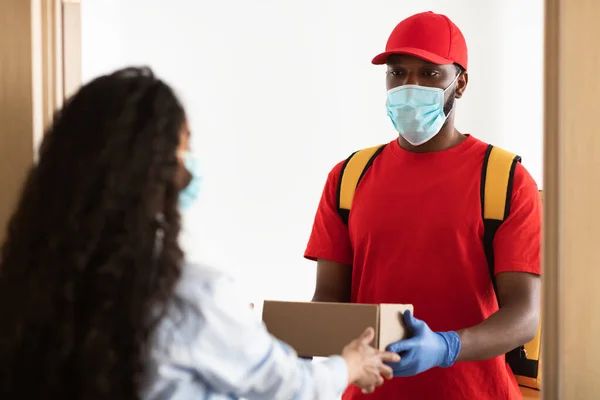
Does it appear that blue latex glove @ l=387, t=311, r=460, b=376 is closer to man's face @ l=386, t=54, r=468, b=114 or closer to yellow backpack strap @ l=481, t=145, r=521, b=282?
yellow backpack strap @ l=481, t=145, r=521, b=282

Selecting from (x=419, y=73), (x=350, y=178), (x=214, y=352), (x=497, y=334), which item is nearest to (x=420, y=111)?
(x=419, y=73)

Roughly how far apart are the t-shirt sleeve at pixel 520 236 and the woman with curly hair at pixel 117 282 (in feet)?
2.09

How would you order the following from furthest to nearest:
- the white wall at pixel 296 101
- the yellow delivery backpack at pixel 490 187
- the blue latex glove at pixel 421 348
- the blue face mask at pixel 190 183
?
the white wall at pixel 296 101
the yellow delivery backpack at pixel 490 187
the blue latex glove at pixel 421 348
the blue face mask at pixel 190 183

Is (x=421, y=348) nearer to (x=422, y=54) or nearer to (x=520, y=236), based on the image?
(x=520, y=236)

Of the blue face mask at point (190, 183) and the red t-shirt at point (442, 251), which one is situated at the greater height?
the blue face mask at point (190, 183)

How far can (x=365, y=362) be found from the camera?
126 centimetres

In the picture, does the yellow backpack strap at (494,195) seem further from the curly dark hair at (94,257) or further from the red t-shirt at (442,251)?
the curly dark hair at (94,257)

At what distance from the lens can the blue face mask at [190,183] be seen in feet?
3.64

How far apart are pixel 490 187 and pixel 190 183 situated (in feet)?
2.42

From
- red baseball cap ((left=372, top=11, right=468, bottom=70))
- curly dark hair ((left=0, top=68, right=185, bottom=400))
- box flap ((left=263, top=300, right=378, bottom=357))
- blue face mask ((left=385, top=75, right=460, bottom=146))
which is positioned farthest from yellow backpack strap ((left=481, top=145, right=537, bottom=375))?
curly dark hair ((left=0, top=68, right=185, bottom=400))

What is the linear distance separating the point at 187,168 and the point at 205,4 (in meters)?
2.32

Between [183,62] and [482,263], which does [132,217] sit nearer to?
[482,263]

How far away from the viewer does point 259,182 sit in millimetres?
3355

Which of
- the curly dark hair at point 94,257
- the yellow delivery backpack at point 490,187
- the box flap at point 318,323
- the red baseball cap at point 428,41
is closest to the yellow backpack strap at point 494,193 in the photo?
the yellow delivery backpack at point 490,187
